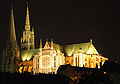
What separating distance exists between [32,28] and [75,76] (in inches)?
1995

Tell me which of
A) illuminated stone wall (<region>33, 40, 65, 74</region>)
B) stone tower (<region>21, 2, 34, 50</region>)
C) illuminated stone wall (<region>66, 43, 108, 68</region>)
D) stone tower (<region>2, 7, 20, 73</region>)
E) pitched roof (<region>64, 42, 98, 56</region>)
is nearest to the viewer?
illuminated stone wall (<region>66, 43, 108, 68</region>)

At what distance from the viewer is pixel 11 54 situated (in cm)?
12044

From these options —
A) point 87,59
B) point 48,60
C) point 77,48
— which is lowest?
point 48,60

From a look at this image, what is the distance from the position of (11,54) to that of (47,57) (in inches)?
502

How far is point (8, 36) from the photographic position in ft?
402

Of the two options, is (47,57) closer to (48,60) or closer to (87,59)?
(48,60)

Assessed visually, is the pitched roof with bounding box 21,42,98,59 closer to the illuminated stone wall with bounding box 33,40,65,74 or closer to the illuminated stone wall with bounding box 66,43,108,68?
the illuminated stone wall with bounding box 66,43,108,68

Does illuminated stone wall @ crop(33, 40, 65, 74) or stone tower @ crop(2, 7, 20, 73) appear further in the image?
stone tower @ crop(2, 7, 20, 73)

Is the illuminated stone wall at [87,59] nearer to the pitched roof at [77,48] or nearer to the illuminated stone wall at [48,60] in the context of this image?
the pitched roof at [77,48]

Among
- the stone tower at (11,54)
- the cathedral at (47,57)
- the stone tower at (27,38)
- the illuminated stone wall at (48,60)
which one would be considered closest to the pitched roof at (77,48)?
the cathedral at (47,57)

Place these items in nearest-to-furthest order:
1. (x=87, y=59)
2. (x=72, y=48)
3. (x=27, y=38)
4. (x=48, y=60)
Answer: (x=87, y=59), (x=48, y=60), (x=72, y=48), (x=27, y=38)

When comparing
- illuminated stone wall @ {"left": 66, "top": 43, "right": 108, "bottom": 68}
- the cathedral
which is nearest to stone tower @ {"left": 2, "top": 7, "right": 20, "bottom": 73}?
the cathedral

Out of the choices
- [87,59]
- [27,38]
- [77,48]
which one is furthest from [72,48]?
[27,38]

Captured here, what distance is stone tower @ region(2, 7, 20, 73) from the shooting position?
119 metres
